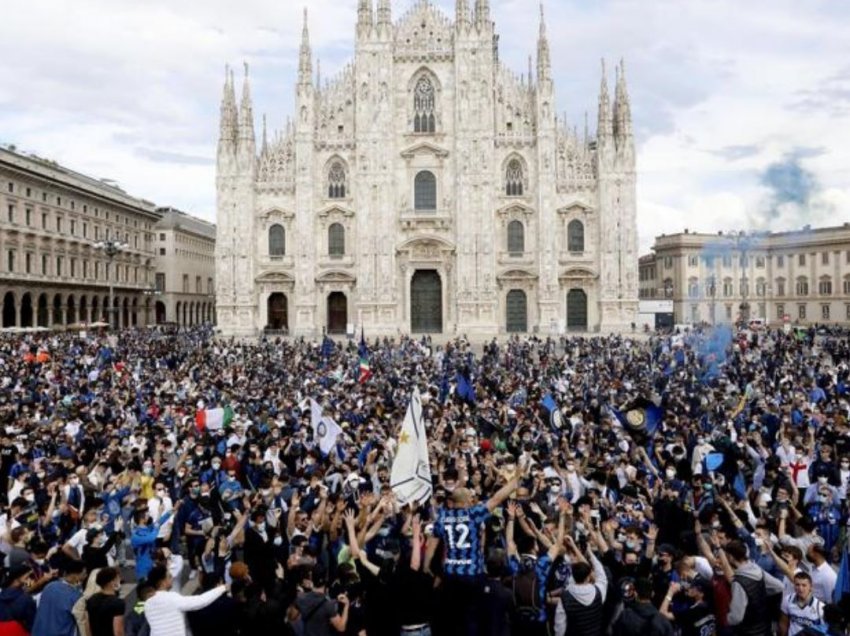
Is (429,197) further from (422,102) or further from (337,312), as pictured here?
(337,312)

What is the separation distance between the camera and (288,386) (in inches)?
994

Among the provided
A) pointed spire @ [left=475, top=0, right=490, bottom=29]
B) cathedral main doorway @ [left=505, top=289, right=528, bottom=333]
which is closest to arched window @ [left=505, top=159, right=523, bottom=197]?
cathedral main doorway @ [left=505, top=289, right=528, bottom=333]

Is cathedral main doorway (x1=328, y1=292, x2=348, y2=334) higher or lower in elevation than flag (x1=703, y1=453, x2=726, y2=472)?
higher

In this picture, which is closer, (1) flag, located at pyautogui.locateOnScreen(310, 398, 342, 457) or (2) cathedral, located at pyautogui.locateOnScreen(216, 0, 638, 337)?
(1) flag, located at pyautogui.locateOnScreen(310, 398, 342, 457)

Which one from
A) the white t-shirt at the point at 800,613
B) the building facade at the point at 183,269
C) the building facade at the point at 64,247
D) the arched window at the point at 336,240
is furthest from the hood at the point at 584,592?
the building facade at the point at 183,269

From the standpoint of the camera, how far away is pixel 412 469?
903cm

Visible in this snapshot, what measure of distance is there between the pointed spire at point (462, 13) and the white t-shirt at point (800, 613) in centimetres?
5065

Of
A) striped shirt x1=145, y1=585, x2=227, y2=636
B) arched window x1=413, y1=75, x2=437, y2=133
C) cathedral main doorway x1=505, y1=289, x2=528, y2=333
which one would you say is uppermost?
arched window x1=413, y1=75, x2=437, y2=133

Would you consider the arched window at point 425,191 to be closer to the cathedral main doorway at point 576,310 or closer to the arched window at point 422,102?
the arched window at point 422,102

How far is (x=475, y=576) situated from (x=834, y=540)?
605cm

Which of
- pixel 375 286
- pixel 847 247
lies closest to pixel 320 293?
pixel 375 286

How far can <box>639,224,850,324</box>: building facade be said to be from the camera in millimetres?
77188

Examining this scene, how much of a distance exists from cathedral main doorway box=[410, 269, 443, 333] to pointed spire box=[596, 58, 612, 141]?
565 inches

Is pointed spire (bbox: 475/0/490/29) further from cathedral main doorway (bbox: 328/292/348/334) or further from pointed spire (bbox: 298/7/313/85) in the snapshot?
cathedral main doorway (bbox: 328/292/348/334)
